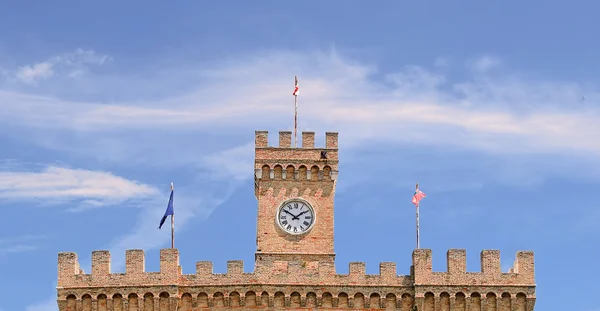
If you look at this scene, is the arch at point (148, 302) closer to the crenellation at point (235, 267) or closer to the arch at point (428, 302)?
the crenellation at point (235, 267)

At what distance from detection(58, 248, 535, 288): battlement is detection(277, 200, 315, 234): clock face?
16.9ft

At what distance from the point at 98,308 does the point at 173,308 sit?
13.7 feet

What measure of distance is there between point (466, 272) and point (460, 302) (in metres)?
1.69

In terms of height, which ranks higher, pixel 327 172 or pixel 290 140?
pixel 290 140

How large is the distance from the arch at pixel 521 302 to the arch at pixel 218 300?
53.0ft

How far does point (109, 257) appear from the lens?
81.1 m

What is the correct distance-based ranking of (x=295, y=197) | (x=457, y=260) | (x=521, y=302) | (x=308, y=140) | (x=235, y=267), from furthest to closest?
(x=308, y=140) < (x=295, y=197) < (x=457, y=260) < (x=235, y=267) < (x=521, y=302)

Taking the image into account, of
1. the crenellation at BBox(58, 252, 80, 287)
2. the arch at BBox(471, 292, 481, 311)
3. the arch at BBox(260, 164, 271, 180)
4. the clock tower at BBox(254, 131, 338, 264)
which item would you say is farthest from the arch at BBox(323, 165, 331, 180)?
the crenellation at BBox(58, 252, 80, 287)

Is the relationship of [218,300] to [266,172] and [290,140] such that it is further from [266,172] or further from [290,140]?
[290,140]

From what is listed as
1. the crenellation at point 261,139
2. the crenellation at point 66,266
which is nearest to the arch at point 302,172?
the crenellation at point 261,139

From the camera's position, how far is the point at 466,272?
265ft

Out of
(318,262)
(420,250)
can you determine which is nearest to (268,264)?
(318,262)

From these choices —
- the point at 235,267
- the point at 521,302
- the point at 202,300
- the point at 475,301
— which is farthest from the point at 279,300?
the point at 521,302

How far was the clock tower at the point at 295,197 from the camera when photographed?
85.2 m
